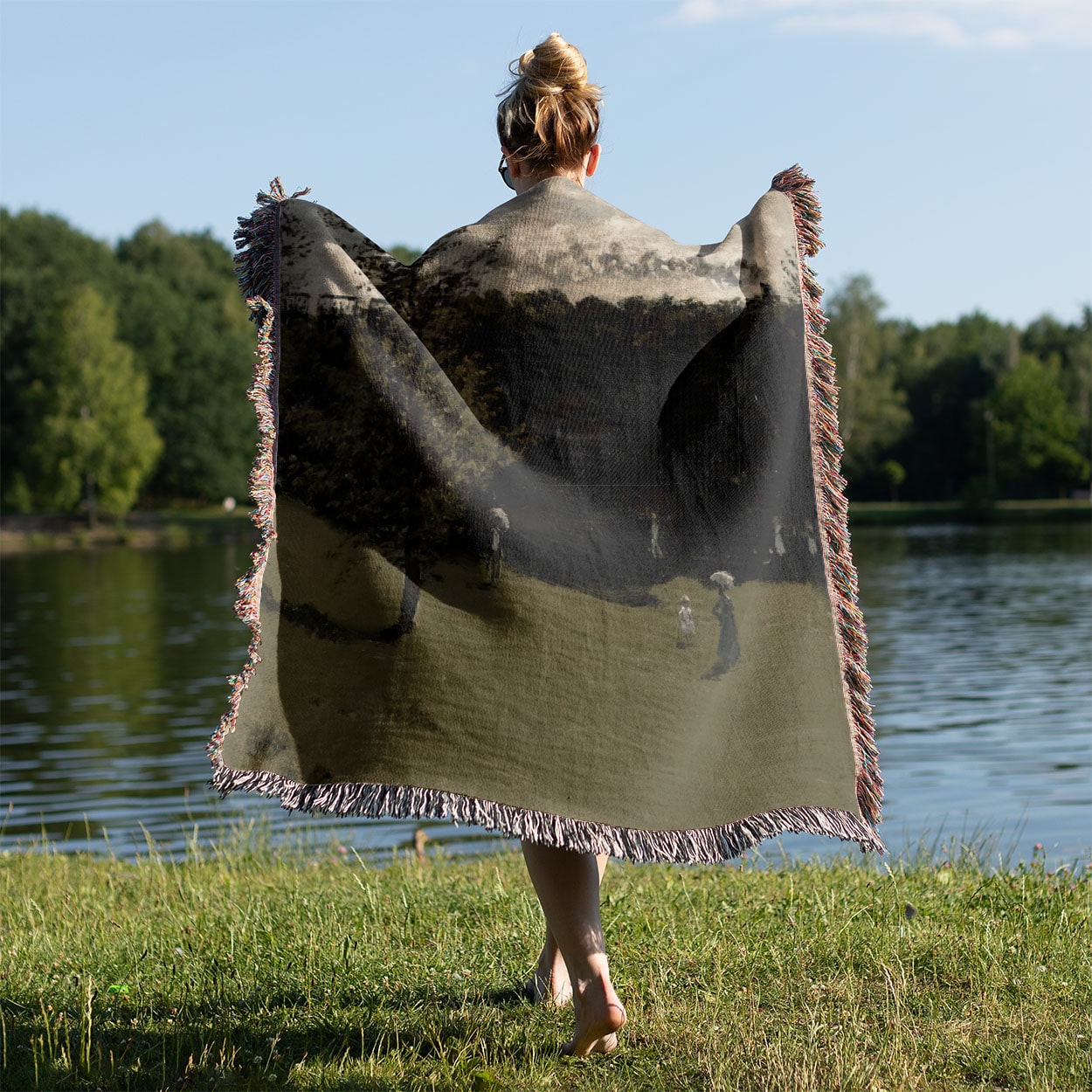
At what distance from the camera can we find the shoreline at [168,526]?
50.3 metres

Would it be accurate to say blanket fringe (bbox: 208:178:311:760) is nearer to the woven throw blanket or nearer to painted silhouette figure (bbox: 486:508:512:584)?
the woven throw blanket

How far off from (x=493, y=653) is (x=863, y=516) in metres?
59.6

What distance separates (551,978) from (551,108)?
207cm

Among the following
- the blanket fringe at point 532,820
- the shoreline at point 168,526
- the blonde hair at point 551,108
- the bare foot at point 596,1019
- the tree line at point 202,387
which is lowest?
the shoreline at point 168,526

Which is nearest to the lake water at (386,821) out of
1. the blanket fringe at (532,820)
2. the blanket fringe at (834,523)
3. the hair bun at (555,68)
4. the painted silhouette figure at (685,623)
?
the blanket fringe at (834,523)

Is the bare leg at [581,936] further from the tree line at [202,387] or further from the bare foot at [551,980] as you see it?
the tree line at [202,387]

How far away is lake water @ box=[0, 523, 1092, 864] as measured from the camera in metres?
8.93

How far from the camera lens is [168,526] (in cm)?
5331

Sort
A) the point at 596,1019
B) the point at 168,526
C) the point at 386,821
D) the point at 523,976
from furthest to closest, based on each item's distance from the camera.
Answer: the point at 168,526 → the point at 386,821 → the point at 523,976 → the point at 596,1019

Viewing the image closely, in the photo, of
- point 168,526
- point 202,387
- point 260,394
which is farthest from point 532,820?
point 202,387

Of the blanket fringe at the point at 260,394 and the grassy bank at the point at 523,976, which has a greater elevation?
the blanket fringe at the point at 260,394

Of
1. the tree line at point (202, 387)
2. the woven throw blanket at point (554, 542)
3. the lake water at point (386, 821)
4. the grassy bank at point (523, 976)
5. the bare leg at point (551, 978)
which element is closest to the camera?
the grassy bank at point (523, 976)

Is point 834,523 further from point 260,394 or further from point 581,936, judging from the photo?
point 260,394

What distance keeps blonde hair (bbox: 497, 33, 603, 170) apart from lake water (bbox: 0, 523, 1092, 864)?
164 inches
